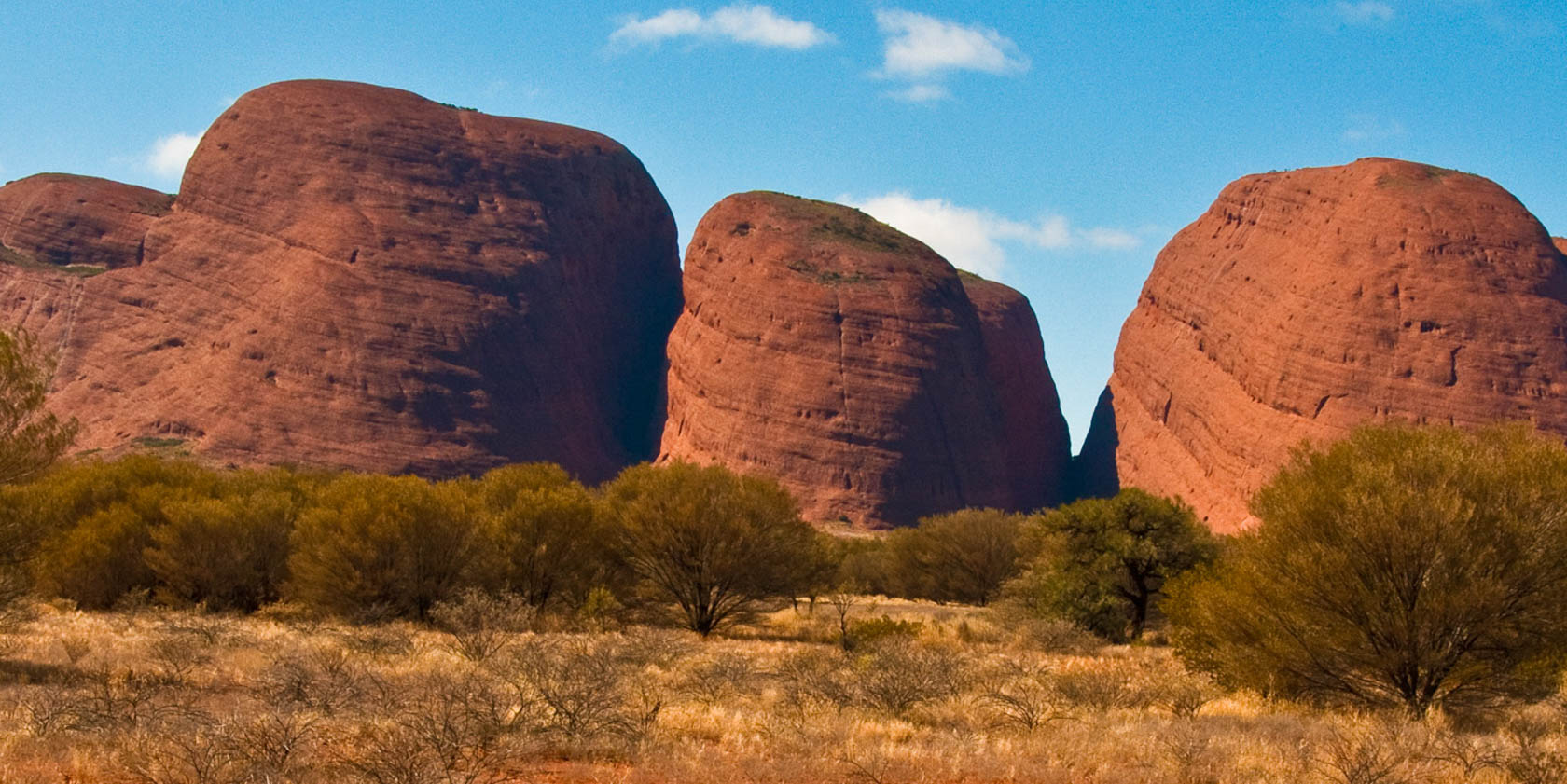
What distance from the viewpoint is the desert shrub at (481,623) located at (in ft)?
50.0

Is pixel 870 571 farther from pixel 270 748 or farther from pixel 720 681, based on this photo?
pixel 270 748

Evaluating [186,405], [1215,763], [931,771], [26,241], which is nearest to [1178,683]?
[1215,763]

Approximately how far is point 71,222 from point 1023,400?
72.0 meters

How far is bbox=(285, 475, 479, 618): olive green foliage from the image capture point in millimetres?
21406

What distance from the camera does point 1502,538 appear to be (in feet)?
39.1

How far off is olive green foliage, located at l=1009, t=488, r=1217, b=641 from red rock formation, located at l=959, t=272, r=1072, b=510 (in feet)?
210

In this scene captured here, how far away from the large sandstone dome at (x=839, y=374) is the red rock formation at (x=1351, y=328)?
1292 centimetres

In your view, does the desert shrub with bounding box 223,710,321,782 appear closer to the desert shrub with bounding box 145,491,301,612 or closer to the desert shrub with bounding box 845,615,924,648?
the desert shrub with bounding box 845,615,924,648

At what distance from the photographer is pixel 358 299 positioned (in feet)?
269

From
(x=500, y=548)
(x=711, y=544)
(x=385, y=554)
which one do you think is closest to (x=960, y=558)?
(x=711, y=544)

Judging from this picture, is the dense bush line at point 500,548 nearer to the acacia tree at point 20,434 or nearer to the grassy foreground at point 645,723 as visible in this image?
the grassy foreground at point 645,723

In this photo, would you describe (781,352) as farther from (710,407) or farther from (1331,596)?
(1331,596)

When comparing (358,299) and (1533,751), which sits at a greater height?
(358,299)

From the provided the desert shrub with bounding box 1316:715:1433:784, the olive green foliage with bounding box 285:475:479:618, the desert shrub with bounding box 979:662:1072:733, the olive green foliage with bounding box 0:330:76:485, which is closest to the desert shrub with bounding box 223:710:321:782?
the desert shrub with bounding box 979:662:1072:733
